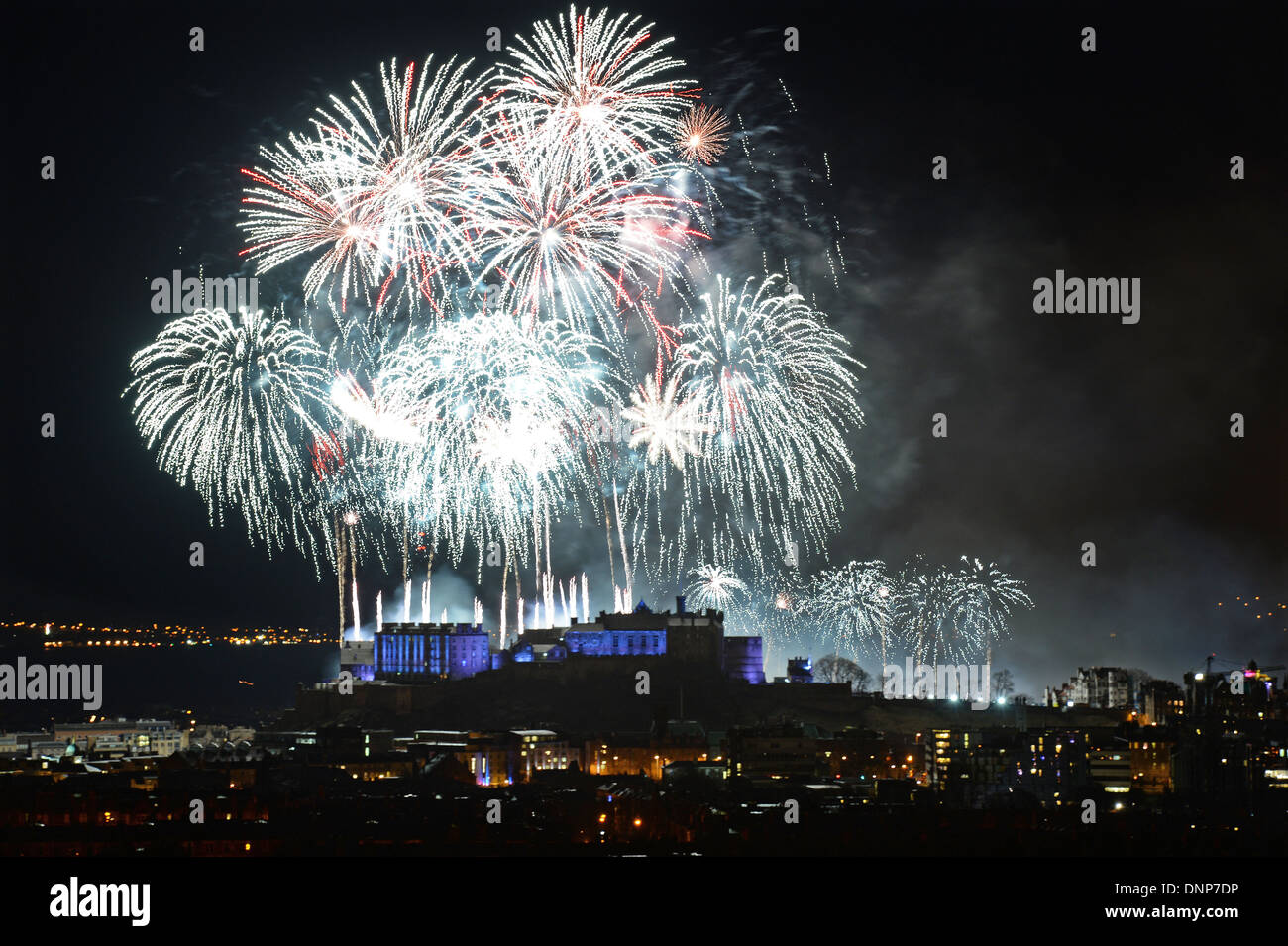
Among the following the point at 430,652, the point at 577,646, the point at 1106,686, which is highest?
the point at 577,646

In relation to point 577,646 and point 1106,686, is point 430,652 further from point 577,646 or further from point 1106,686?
point 1106,686

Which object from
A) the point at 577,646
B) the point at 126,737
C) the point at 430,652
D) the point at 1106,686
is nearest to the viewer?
the point at 577,646

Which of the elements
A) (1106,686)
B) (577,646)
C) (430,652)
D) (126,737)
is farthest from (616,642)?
(126,737)

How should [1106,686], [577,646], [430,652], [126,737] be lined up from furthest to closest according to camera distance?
1. [126,737]
2. [1106,686]
3. [430,652]
4. [577,646]

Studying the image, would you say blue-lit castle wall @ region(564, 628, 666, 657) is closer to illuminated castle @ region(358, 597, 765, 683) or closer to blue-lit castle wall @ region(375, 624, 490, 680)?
illuminated castle @ region(358, 597, 765, 683)

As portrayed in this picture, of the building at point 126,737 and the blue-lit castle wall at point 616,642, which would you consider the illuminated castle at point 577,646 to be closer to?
the blue-lit castle wall at point 616,642

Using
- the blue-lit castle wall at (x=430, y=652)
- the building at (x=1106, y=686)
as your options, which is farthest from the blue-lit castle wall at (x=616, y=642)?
the building at (x=1106, y=686)

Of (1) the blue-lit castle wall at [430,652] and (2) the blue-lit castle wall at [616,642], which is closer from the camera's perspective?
(2) the blue-lit castle wall at [616,642]
